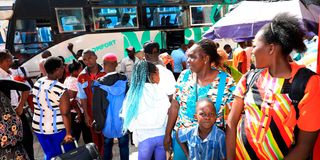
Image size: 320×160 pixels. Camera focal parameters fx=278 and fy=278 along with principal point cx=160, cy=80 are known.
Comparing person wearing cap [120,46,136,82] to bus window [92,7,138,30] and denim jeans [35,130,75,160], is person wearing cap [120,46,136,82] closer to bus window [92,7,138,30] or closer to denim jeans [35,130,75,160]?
bus window [92,7,138,30]

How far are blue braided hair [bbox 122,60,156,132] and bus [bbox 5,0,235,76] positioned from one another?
5420mm

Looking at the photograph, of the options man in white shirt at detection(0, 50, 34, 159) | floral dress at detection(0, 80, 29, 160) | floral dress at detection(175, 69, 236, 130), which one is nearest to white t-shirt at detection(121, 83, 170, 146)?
floral dress at detection(175, 69, 236, 130)

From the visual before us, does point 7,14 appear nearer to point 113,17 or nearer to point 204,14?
point 113,17

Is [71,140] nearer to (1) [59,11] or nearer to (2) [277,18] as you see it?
(2) [277,18]

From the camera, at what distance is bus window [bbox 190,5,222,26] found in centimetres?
900

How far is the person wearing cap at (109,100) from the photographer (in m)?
3.27

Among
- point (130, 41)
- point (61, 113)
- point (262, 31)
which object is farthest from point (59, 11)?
point (262, 31)

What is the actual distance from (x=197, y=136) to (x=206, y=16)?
24.9ft

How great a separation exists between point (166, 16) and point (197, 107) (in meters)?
6.99

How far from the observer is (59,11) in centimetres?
762

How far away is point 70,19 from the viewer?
7773 mm

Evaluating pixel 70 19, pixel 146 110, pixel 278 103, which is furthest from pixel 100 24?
pixel 278 103

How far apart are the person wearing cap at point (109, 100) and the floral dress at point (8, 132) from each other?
2.95 ft

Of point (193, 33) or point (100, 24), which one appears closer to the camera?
point (100, 24)
